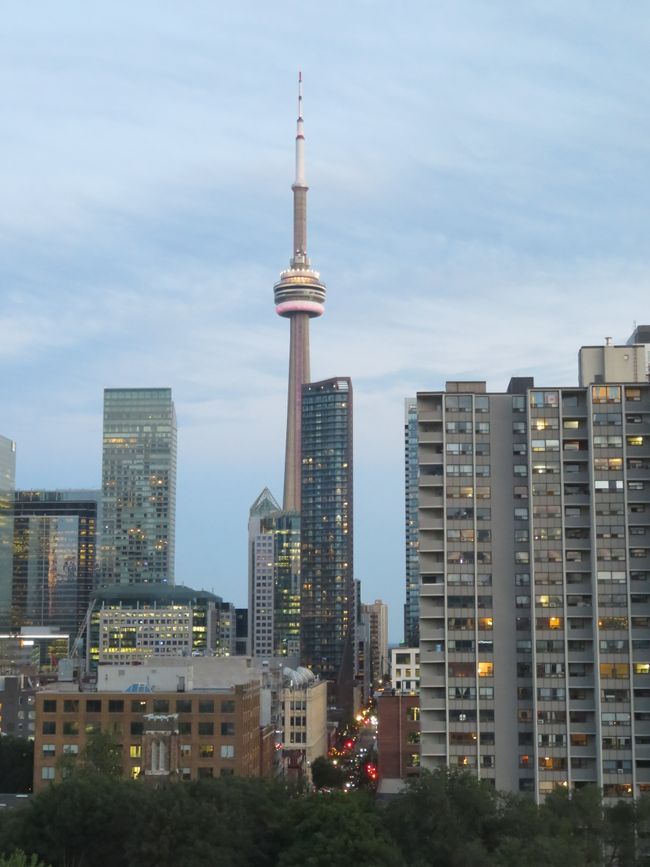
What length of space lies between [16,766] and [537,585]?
69.9 m

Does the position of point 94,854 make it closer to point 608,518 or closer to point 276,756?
point 608,518

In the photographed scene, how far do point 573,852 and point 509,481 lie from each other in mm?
48678

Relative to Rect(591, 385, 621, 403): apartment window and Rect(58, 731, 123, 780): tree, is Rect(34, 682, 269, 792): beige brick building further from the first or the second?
Rect(591, 385, 621, 403): apartment window

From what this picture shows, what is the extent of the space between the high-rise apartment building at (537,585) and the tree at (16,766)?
5656 cm

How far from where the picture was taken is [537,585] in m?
113

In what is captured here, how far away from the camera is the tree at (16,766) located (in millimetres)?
144500

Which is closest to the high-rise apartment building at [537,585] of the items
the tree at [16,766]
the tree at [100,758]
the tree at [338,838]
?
the tree at [100,758]

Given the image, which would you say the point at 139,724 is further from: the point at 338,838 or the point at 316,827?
the point at 338,838

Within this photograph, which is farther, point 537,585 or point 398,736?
point 398,736

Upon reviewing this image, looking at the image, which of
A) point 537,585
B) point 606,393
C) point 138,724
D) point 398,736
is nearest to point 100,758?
point 138,724

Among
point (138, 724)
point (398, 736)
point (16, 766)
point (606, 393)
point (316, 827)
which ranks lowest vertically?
point (16, 766)

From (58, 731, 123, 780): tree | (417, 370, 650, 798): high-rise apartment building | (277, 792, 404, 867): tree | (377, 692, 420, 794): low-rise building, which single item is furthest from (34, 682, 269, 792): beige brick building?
(277, 792, 404, 867): tree

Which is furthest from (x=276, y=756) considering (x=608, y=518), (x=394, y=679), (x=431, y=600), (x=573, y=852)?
(x=573, y=852)

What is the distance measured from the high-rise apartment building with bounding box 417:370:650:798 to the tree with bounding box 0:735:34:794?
5656cm
